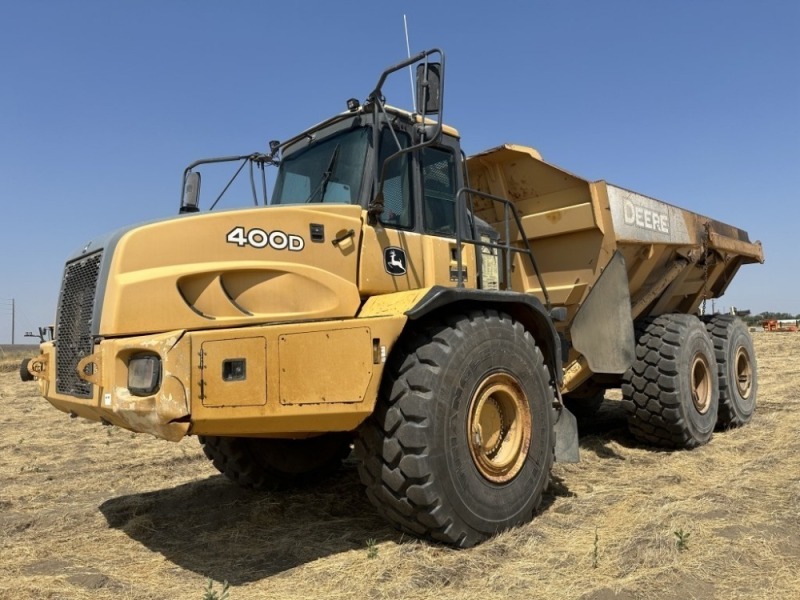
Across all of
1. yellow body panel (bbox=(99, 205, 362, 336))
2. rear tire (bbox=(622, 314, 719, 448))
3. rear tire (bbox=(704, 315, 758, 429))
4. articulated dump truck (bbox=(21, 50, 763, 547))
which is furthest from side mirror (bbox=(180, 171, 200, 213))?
rear tire (bbox=(704, 315, 758, 429))

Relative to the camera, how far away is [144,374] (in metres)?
3.27

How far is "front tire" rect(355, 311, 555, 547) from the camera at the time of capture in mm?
3623

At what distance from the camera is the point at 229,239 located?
3662 mm

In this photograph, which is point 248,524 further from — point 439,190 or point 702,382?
point 702,382

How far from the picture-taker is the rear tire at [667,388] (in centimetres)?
651

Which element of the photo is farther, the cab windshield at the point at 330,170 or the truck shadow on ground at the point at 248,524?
the cab windshield at the point at 330,170

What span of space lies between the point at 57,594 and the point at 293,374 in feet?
5.34

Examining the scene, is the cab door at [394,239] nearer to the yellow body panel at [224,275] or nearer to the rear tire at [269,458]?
the yellow body panel at [224,275]

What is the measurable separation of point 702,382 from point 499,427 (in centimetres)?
→ 407

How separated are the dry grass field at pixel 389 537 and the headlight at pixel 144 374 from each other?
105 centimetres

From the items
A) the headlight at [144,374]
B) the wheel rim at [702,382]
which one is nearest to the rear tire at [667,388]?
the wheel rim at [702,382]

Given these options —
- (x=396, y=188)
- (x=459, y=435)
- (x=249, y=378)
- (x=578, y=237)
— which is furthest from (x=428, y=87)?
(x=578, y=237)

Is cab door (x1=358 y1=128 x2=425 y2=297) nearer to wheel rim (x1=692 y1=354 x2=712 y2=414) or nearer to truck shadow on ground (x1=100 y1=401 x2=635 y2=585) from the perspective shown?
truck shadow on ground (x1=100 y1=401 x2=635 y2=585)

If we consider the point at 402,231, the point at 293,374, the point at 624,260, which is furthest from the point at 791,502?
the point at 293,374
